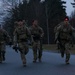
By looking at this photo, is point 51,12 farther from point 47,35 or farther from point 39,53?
point 39,53

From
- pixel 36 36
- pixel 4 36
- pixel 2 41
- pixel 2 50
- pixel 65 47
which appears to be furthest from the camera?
pixel 4 36

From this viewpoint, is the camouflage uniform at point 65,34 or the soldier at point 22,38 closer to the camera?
the soldier at point 22,38

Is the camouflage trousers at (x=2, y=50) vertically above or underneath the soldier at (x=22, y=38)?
underneath

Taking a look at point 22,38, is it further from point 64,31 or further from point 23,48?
point 64,31

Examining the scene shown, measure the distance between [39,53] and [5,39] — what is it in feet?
5.89

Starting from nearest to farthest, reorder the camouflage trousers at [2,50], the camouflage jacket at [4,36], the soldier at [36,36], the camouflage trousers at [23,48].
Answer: the camouflage trousers at [23,48], the soldier at [36,36], the camouflage trousers at [2,50], the camouflage jacket at [4,36]

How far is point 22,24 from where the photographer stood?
18047 millimetres

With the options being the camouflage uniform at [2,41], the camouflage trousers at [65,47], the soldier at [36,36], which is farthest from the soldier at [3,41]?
the camouflage trousers at [65,47]

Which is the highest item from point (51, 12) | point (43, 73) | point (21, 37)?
point (51, 12)

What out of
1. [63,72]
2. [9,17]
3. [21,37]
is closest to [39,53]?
[21,37]

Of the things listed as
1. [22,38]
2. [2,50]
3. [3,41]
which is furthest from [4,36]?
[22,38]

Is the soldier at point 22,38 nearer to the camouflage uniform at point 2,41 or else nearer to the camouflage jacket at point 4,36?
the camouflage uniform at point 2,41

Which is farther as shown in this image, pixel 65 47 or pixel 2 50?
pixel 2 50

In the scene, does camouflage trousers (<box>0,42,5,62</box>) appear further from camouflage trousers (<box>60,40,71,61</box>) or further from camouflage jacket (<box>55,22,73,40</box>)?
camouflage jacket (<box>55,22,73,40</box>)
